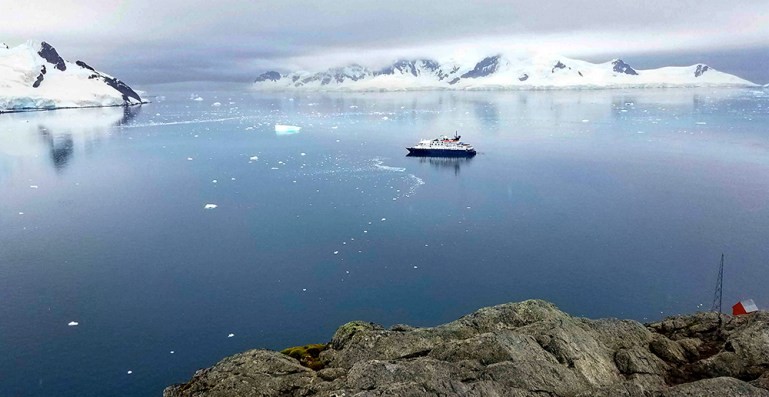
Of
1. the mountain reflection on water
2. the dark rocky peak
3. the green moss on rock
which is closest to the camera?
the green moss on rock

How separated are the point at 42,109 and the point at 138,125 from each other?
80672 mm

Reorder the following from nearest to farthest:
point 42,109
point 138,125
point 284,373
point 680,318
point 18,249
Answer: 1. point 284,373
2. point 680,318
3. point 18,249
4. point 138,125
5. point 42,109

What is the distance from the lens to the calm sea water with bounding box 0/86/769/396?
23484mm

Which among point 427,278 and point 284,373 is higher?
point 284,373

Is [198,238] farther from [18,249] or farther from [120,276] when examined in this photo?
[18,249]

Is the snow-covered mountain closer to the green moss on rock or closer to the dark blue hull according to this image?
the dark blue hull

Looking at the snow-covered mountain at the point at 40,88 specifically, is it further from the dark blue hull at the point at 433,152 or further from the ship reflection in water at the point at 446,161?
the ship reflection in water at the point at 446,161

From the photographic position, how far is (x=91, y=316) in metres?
25.0

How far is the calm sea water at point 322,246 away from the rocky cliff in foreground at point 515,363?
39.9 feet

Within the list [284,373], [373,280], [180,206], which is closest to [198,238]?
[180,206]

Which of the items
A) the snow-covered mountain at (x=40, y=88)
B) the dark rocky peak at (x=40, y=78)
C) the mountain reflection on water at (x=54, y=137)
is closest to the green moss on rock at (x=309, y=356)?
the mountain reflection on water at (x=54, y=137)

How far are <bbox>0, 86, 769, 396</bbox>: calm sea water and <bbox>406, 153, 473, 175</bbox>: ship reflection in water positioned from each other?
56 cm

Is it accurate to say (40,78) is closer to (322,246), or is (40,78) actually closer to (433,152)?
(433,152)

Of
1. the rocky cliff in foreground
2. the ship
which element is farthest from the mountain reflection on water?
the rocky cliff in foreground
